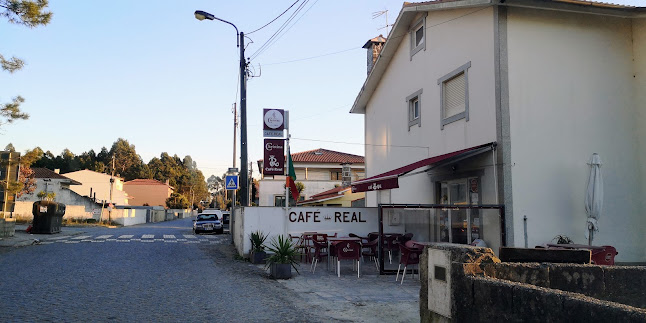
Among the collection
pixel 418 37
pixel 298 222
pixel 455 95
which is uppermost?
pixel 418 37

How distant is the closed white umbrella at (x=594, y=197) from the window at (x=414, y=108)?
557cm

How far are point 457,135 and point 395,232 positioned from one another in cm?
313

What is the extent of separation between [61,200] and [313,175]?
27141 millimetres

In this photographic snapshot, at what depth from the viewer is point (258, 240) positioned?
43.0 feet

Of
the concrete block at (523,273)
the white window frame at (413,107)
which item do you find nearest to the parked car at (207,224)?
the white window frame at (413,107)

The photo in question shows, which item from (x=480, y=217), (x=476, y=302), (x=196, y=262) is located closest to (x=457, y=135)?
(x=480, y=217)

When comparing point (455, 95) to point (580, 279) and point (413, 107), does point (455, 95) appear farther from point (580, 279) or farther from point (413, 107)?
point (580, 279)

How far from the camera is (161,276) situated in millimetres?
10227

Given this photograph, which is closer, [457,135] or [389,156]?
[457,135]

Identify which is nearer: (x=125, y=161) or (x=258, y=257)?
(x=258, y=257)

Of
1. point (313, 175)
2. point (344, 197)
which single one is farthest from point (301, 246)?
point (313, 175)

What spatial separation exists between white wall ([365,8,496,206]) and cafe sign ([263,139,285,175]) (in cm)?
412

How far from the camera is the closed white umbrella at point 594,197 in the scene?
33.7 ft

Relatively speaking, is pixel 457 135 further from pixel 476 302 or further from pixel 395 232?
pixel 476 302
